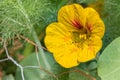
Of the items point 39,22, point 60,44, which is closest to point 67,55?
point 60,44

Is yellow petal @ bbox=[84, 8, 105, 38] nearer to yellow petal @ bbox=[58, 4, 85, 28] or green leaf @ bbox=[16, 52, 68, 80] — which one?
yellow petal @ bbox=[58, 4, 85, 28]

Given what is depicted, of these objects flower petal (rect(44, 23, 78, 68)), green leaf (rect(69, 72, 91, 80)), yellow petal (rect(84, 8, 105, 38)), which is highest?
yellow petal (rect(84, 8, 105, 38))

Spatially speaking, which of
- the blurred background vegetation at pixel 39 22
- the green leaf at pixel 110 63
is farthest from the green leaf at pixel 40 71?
the green leaf at pixel 110 63

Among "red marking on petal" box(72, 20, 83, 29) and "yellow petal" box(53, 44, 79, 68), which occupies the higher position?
"red marking on petal" box(72, 20, 83, 29)

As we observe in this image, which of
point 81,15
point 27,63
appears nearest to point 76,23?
point 81,15

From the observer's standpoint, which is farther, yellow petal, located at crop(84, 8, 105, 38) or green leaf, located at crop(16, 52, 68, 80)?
A: green leaf, located at crop(16, 52, 68, 80)

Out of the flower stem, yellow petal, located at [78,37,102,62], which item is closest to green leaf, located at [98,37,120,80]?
yellow petal, located at [78,37,102,62]

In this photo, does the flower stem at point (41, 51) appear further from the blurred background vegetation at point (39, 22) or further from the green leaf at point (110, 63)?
the green leaf at point (110, 63)
